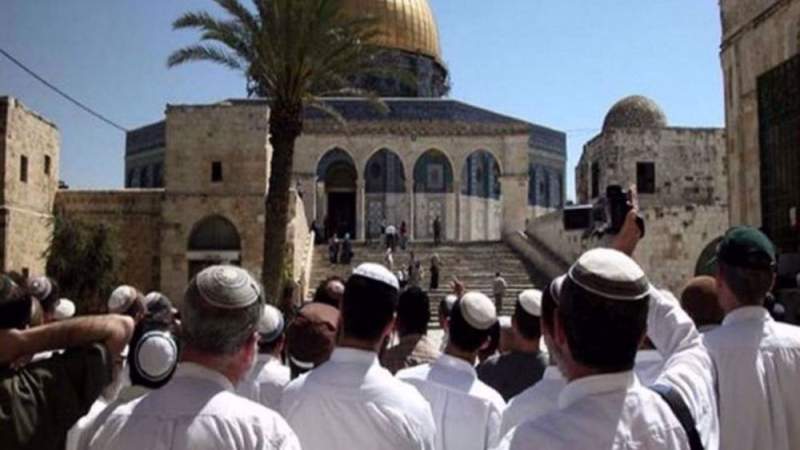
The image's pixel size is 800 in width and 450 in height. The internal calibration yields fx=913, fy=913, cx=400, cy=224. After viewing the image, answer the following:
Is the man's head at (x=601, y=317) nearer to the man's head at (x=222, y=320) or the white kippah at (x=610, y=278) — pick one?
the white kippah at (x=610, y=278)

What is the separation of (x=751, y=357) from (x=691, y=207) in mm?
17756

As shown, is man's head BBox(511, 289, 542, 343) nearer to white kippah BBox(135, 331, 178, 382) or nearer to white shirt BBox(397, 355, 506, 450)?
white shirt BBox(397, 355, 506, 450)

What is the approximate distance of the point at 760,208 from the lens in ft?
45.0

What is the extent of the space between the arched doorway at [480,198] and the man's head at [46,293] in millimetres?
29983

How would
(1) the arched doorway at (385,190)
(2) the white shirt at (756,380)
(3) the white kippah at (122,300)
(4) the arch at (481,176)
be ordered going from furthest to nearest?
1. (4) the arch at (481,176)
2. (1) the arched doorway at (385,190)
3. (3) the white kippah at (122,300)
4. (2) the white shirt at (756,380)

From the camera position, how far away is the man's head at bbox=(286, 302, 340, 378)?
3.51m

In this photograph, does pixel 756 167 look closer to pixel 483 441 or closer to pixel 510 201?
pixel 483 441

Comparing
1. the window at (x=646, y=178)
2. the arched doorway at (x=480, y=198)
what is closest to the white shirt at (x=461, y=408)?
the window at (x=646, y=178)

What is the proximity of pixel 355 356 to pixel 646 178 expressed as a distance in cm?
2320

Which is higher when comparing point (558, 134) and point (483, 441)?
point (558, 134)

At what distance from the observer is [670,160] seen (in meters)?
25.0

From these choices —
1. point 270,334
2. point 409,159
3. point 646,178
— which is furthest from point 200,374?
point 409,159

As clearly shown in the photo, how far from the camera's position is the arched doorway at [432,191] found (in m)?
34.5

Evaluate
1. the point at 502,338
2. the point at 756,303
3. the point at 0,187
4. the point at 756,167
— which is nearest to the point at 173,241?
the point at 0,187
